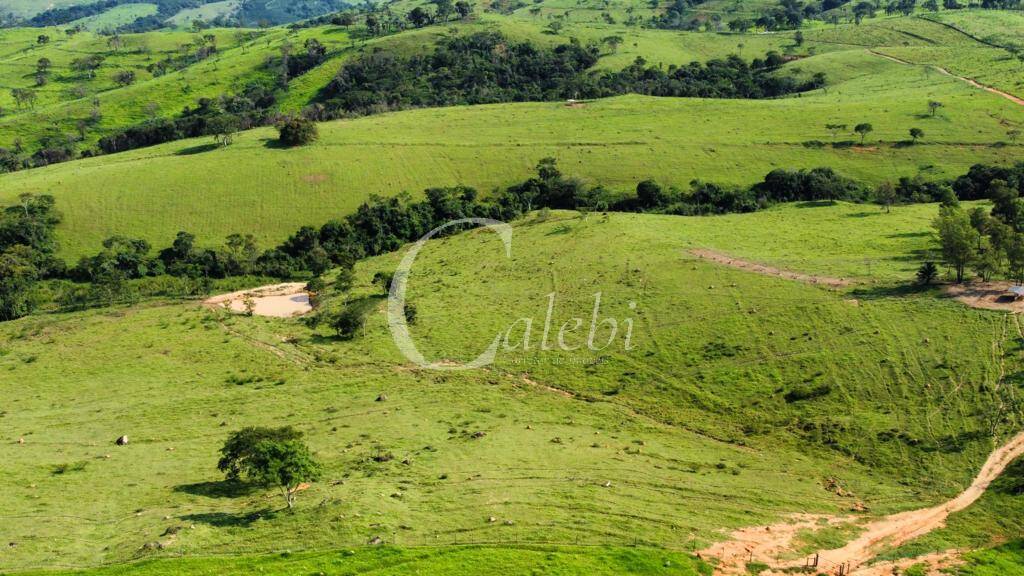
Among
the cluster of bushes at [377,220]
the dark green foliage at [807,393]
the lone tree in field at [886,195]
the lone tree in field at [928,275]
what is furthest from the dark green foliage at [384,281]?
the lone tree in field at [886,195]

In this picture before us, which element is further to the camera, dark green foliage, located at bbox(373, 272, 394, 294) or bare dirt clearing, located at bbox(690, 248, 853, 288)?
dark green foliage, located at bbox(373, 272, 394, 294)

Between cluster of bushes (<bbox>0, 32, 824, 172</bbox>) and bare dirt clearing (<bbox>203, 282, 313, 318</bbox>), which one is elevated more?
cluster of bushes (<bbox>0, 32, 824, 172</bbox>)

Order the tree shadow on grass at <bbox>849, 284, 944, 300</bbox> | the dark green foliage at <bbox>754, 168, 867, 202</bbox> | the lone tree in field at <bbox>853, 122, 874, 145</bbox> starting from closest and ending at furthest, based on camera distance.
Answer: the tree shadow on grass at <bbox>849, 284, 944, 300</bbox>, the dark green foliage at <bbox>754, 168, 867, 202</bbox>, the lone tree in field at <bbox>853, 122, 874, 145</bbox>

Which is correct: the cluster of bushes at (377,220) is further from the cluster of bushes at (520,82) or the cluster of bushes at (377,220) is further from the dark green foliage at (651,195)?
the cluster of bushes at (520,82)

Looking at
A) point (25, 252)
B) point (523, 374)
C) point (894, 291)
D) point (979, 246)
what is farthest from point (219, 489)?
point (25, 252)

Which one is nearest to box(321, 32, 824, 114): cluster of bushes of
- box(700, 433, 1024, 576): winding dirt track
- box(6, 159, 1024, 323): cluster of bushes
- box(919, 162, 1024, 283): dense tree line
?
box(6, 159, 1024, 323): cluster of bushes

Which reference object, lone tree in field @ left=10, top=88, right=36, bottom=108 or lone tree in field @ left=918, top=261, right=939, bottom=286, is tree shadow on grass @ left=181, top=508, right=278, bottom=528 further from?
lone tree in field @ left=10, top=88, right=36, bottom=108

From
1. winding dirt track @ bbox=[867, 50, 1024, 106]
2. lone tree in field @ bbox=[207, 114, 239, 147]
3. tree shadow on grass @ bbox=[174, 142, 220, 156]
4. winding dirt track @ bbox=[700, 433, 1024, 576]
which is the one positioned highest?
lone tree in field @ bbox=[207, 114, 239, 147]
